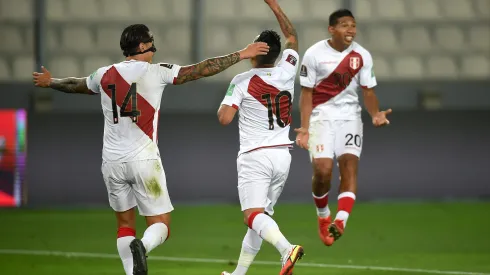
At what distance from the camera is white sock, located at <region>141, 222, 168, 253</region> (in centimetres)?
812

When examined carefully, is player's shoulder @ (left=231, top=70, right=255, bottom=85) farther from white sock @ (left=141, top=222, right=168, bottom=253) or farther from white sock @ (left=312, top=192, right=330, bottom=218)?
white sock @ (left=312, top=192, right=330, bottom=218)

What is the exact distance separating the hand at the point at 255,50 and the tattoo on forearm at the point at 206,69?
0.23 ft

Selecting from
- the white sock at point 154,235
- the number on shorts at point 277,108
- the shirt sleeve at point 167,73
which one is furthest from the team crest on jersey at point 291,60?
the white sock at point 154,235

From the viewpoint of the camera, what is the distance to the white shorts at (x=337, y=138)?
1078cm

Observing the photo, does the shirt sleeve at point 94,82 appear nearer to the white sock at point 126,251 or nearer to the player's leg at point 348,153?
the white sock at point 126,251

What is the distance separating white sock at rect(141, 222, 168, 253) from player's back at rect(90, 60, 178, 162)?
52 centimetres

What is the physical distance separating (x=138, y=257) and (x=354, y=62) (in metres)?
3.58

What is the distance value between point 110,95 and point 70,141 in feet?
31.6

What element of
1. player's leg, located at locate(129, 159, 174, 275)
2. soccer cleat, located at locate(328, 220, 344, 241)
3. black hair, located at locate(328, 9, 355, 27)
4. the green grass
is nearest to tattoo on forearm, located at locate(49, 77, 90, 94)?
player's leg, located at locate(129, 159, 174, 275)

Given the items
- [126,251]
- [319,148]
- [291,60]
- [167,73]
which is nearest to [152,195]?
[126,251]

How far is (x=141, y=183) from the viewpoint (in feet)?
27.2

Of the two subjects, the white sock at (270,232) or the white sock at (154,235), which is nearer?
the white sock at (154,235)

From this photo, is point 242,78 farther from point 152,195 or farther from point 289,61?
→ point 152,195

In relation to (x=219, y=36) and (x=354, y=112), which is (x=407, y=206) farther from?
(x=354, y=112)
